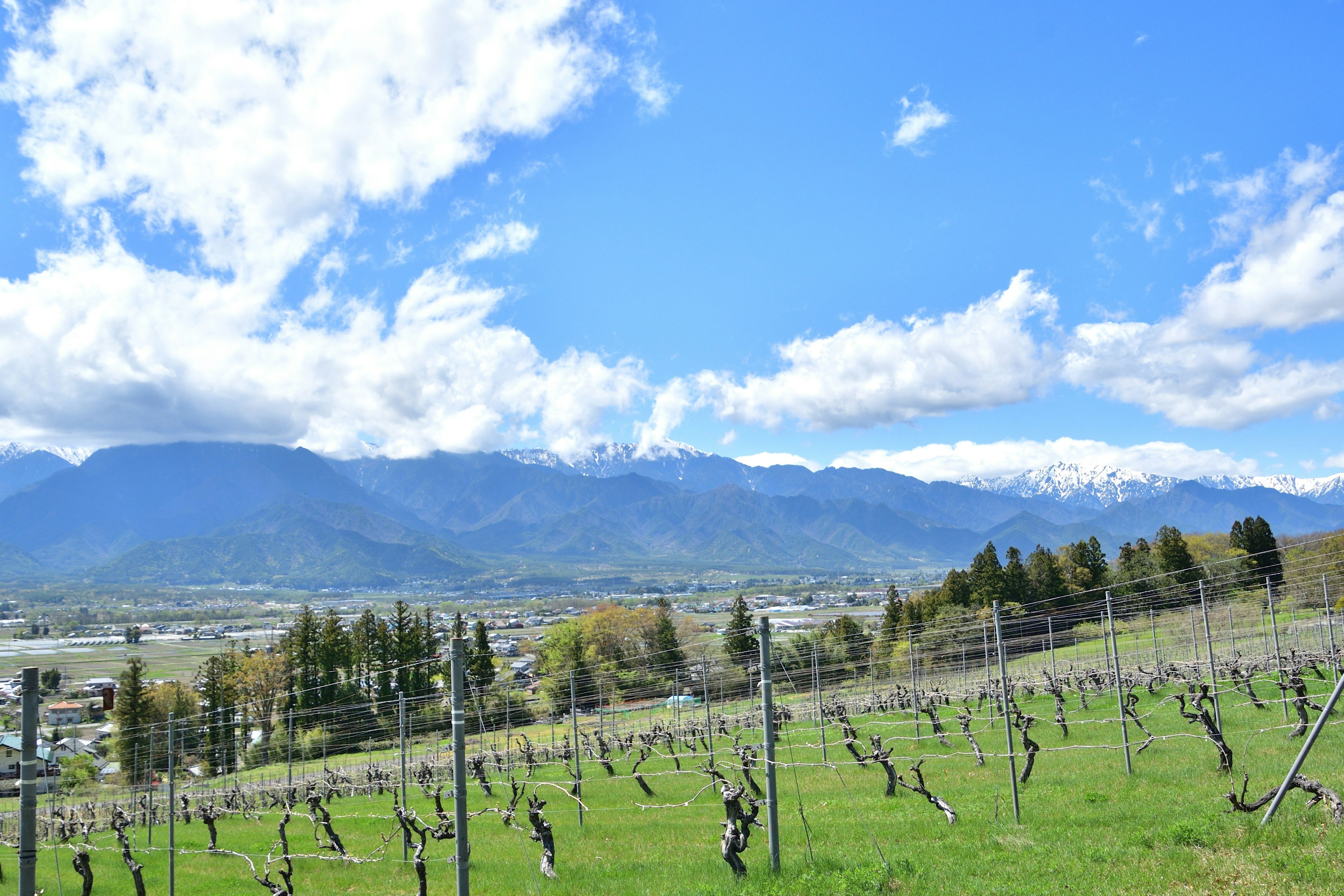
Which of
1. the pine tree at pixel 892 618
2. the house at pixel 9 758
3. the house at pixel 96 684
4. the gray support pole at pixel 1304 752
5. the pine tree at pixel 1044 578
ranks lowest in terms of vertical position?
the house at pixel 9 758

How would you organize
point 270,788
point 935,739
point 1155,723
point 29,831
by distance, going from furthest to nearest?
point 270,788 → point 935,739 → point 1155,723 → point 29,831

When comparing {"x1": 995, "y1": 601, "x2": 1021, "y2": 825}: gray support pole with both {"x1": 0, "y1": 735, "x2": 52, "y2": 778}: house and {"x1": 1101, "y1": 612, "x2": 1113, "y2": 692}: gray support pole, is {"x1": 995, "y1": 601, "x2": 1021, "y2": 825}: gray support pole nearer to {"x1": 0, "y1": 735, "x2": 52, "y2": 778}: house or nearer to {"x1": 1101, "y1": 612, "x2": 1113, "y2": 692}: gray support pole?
{"x1": 1101, "y1": 612, "x2": 1113, "y2": 692}: gray support pole

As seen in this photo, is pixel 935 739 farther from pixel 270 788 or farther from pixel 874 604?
pixel 874 604

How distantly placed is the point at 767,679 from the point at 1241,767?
1013 cm

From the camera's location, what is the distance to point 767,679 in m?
8.02

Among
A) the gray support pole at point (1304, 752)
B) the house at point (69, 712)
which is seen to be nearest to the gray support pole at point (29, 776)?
the gray support pole at point (1304, 752)

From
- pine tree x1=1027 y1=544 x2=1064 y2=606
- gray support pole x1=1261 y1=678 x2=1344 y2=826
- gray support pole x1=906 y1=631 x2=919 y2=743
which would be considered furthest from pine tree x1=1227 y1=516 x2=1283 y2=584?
gray support pole x1=1261 y1=678 x2=1344 y2=826

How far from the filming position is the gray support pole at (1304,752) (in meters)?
6.79

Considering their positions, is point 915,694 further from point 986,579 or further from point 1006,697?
point 986,579

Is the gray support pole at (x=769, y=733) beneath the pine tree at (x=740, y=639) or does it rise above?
above

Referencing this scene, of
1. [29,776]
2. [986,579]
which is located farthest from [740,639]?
[29,776]

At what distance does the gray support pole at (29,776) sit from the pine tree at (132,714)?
51.3m

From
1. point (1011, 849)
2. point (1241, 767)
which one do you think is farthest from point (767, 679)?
point (1241, 767)

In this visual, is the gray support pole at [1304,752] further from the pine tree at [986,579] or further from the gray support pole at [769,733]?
the pine tree at [986,579]
